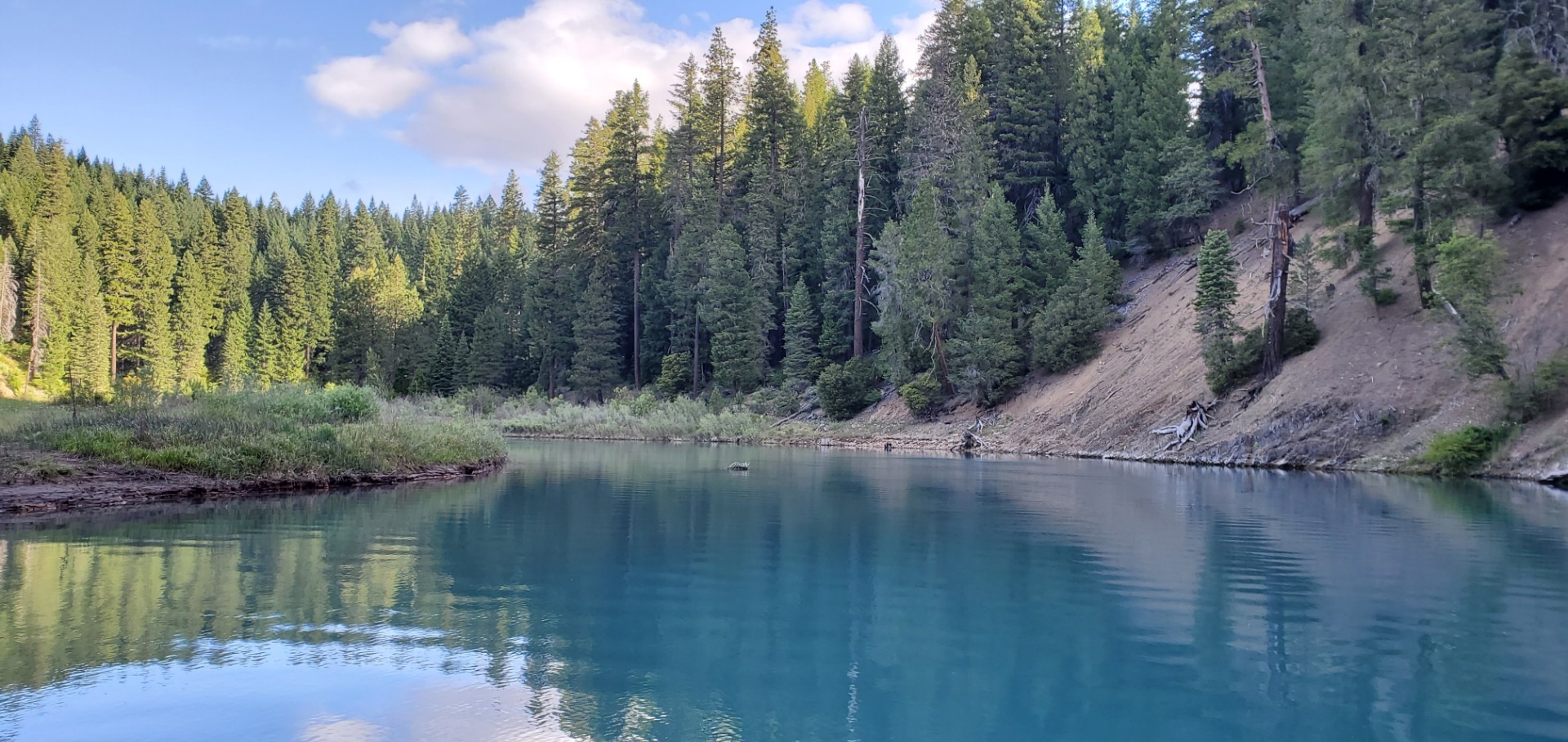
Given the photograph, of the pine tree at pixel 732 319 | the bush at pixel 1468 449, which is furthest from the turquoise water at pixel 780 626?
the pine tree at pixel 732 319

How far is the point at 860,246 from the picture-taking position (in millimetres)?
54250

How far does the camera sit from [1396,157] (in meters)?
30.3

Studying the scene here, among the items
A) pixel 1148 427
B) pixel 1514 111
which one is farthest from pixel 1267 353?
pixel 1514 111

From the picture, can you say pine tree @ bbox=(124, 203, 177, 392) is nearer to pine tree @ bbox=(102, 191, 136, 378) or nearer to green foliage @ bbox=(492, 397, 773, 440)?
pine tree @ bbox=(102, 191, 136, 378)

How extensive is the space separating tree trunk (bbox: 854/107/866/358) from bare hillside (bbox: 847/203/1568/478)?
43.5 ft

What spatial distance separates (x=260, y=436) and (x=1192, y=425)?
2715 centimetres

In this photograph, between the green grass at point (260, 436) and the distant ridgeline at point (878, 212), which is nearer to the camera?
the green grass at point (260, 436)

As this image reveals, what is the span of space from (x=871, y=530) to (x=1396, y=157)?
25959 millimetres

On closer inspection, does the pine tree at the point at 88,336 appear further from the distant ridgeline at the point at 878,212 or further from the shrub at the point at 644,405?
the shrub at the point at 644,405

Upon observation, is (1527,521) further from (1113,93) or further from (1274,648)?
(1113,93)

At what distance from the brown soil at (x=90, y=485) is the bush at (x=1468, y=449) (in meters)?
26.1

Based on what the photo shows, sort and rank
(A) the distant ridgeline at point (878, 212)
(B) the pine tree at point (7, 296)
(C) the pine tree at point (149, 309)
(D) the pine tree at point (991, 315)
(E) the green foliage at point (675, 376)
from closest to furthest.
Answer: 1. (A) the distant ridgeline at point (878, 212)
2. (D) the pine tree at point (991, 315)
3. (E) the green foliage at point (675, 376)
4. (B) the pine tree at point (7, 296)
5. (C) the pine tree at point (149, 309)

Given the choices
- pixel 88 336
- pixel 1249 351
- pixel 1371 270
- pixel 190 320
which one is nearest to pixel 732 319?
pixel 1249 351

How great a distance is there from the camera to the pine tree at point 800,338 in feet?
182
